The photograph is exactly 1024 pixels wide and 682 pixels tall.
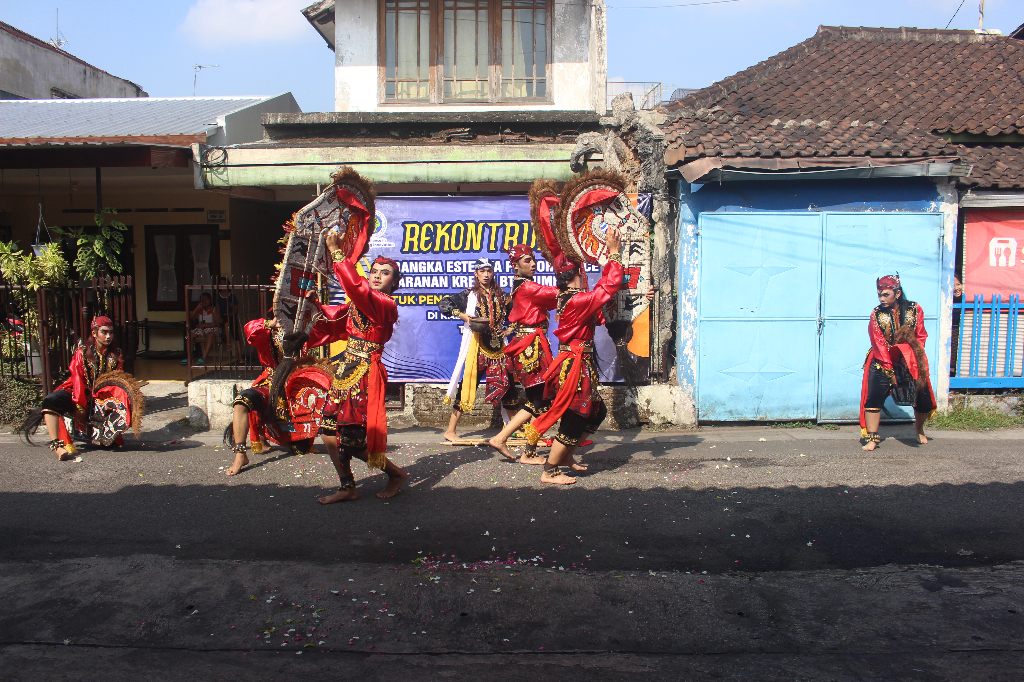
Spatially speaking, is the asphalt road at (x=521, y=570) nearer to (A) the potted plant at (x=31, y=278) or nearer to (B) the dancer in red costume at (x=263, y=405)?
(B) the dancer in red costume at (x=263, y=405)

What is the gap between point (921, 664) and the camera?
12.9ft

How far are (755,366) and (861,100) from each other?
4584mm

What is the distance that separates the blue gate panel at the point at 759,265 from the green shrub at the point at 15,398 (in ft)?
23.4

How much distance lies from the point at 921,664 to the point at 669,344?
546 cm

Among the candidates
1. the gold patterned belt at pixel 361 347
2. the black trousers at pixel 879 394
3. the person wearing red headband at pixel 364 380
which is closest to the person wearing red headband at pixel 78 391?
the person wearing red headband at pixel 364 380

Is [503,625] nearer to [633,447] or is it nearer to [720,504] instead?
[720,504]

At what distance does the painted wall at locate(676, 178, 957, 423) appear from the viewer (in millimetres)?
8883

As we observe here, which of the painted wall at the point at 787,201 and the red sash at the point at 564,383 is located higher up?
the painted wall at the point at 787,201

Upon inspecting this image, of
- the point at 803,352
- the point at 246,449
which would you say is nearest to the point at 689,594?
the point at 246,449

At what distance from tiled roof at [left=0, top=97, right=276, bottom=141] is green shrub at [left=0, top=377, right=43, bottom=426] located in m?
3.07

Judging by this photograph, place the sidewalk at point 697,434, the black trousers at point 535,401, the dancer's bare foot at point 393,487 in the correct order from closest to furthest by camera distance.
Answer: the dancer's bare foot at point 393,487 < the black trousers at point 535,401 < the sidewalk at point 697,434

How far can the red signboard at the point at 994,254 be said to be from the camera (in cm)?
959

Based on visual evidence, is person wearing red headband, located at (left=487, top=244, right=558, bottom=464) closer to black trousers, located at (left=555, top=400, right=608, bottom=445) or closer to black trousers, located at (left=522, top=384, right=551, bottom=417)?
black trousers, located at (left=522, top=384, right=551, bottom=417)

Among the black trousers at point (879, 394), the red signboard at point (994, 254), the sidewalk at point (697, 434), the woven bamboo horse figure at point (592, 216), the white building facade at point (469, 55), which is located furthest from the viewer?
the white building facade at point (469, 55)
